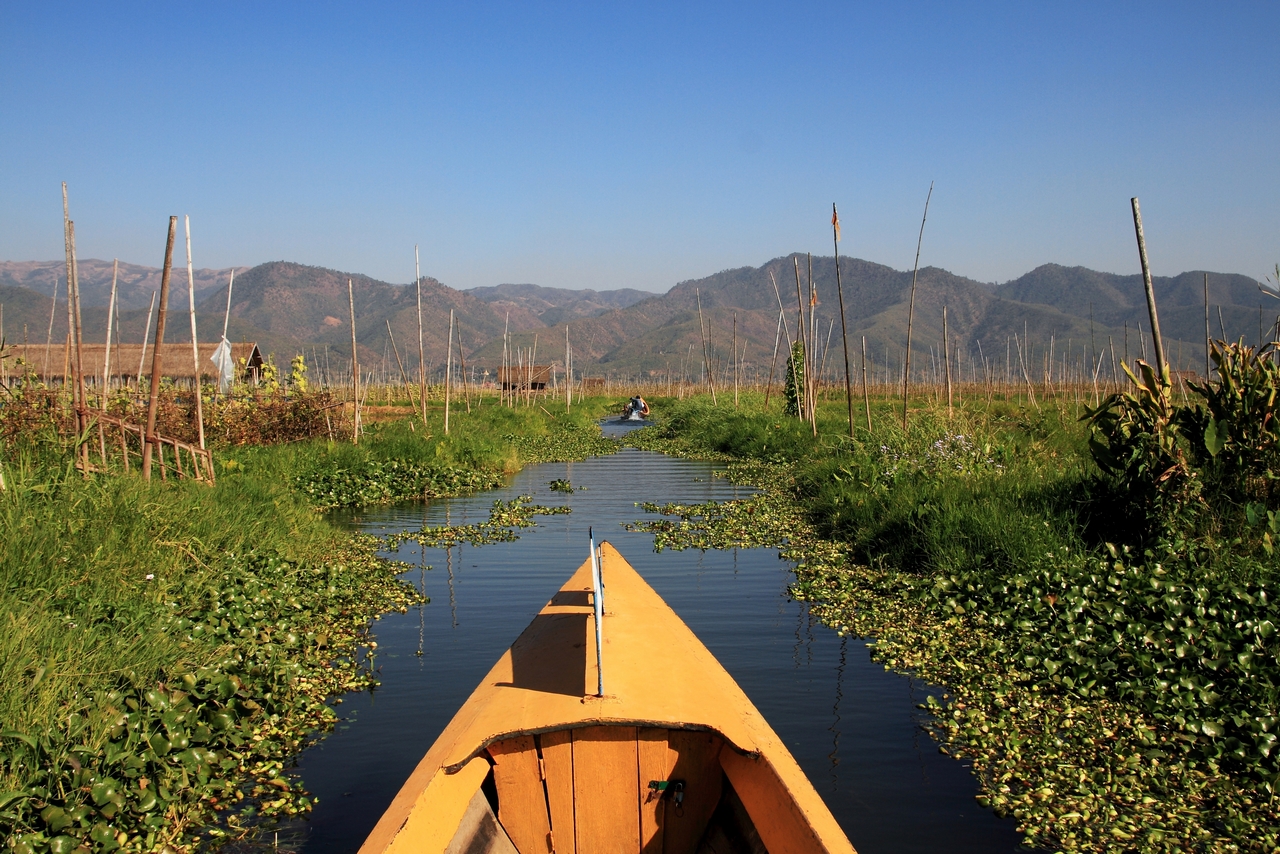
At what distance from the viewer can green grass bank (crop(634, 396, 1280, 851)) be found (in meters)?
4.17

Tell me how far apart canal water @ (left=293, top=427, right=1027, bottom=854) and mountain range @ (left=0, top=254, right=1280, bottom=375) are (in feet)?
285

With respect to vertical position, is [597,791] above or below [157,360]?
below

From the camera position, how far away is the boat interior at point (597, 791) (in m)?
3.77

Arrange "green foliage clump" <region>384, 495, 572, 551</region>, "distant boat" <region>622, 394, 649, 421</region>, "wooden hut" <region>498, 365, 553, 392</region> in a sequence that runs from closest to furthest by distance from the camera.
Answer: "green foliage clump" <region>384, 495, 572, 551</region> → "wooden hut" <region>498, 365, 553, 392</region> → "distant boat" <region>622, 394, 649, 421</region>

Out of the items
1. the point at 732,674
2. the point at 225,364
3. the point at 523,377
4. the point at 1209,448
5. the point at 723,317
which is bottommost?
the point at 732,674

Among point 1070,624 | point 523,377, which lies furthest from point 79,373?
point 523,377

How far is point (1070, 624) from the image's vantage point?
5922mm

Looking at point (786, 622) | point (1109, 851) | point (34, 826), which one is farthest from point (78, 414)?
point (1109, 851)

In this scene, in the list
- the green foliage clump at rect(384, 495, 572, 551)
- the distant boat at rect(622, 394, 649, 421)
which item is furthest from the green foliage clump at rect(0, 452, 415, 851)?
the distant boat at rect(622, 394, 649, 421)

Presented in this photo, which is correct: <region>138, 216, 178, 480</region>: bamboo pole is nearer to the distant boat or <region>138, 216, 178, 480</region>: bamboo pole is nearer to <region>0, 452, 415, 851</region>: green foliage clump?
<region>0, 452, 415, 851</region>: green foliage clump

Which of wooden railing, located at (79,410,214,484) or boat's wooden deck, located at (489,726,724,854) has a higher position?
wooden railing, located at (79,410,214,484)

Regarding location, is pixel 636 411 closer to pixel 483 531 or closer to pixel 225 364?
pixel 225 364

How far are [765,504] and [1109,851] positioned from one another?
8.73 metres

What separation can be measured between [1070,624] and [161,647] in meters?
5.31
